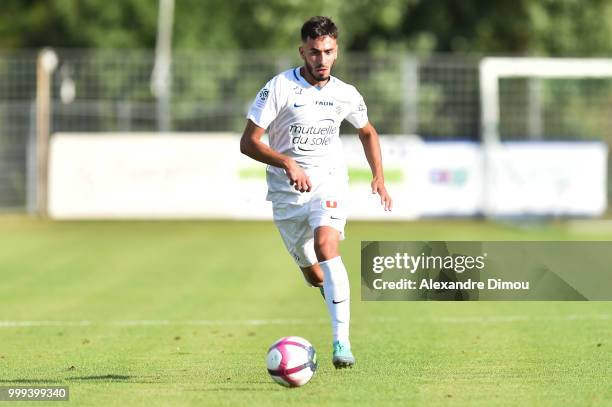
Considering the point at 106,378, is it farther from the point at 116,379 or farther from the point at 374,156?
the point at 374,156

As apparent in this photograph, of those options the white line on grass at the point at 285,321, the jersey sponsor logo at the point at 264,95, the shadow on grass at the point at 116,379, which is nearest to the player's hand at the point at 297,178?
the jersey sponsor logo at the point at 264,95

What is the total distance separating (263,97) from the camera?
8.98m

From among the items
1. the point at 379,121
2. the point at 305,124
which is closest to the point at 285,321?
the point at 305,124

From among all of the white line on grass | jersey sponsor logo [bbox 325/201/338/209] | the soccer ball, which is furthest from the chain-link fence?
the soccer ball

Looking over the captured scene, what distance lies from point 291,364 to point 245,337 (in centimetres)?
318

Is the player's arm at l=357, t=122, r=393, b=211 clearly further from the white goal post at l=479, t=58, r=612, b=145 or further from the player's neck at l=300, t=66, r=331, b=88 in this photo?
the white goal post at l=479, t=58, r=612, b=145

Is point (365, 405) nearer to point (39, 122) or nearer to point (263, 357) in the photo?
point (263, 357)

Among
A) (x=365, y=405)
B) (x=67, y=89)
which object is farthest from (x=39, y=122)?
(x=365, y=405)

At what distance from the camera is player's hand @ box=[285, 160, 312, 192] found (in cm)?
861

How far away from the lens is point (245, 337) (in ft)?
36.9

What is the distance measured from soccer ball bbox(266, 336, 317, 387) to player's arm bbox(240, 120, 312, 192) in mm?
1060

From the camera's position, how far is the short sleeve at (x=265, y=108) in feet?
29.3

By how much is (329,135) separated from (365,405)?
7.85 feet

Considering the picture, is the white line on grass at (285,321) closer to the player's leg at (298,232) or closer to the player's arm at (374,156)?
the player's leg at (298,232)
